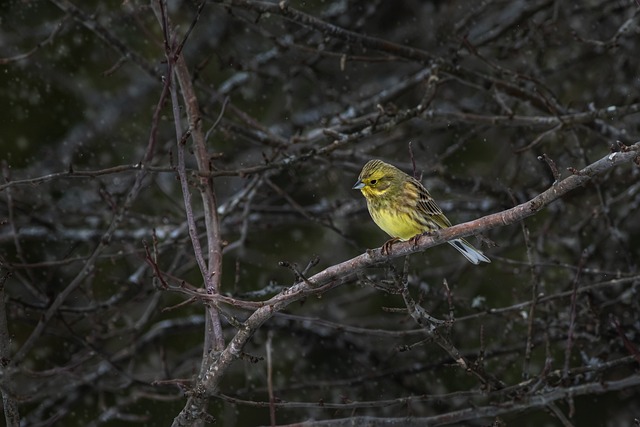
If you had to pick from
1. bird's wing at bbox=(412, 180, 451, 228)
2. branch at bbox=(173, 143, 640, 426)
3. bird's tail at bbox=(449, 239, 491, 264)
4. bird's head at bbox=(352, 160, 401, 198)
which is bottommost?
branch at bbox=(173, 143, 640, 426)

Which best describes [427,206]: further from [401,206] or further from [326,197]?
[326,197]

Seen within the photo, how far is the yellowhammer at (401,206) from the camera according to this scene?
210 inches

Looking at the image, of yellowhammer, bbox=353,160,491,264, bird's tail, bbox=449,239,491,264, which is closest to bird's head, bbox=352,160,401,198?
yellowhammer, bbox=353,160,491,264

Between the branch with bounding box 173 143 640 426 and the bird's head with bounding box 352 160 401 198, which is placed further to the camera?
the bird's head with bounding box 352 160 401 198

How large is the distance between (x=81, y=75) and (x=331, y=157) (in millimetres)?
5017

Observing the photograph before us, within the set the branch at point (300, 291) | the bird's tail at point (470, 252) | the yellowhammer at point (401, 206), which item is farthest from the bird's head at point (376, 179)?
the branch at point (300, 291)

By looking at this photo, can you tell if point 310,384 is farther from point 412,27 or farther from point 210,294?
point 412,27

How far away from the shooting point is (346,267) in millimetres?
4055

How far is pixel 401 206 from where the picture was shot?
534 cm

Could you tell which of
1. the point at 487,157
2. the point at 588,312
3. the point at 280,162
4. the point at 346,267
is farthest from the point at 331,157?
the point at 487,157

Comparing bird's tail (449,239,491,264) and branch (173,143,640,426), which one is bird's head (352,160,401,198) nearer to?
bird's tail (449,239,491,264)

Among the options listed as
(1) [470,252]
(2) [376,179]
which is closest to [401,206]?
(2) [376,179]

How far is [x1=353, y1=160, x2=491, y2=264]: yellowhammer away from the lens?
17.5ft

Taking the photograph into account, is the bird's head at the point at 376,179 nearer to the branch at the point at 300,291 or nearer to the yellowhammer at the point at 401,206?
the yellowhammer at the point at 401,206
